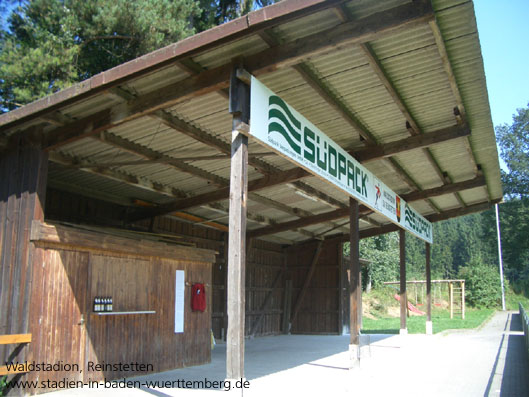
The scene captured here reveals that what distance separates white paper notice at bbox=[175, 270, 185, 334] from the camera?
939 cm

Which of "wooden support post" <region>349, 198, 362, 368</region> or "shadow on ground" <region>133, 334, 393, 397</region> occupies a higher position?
"wooden support post" <region>349, 198, 362, 368</region>

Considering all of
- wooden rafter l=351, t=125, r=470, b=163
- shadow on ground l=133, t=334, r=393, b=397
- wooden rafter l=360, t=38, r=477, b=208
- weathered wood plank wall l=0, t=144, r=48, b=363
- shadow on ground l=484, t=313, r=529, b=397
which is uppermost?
wooden rafter l=360, t=38, r=477, b=208

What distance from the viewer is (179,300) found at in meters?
9.48

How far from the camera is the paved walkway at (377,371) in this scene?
7.35 metres

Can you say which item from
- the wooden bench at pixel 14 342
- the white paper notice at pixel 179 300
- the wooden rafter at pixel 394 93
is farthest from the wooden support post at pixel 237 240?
the white paper notice at pixel 179 300

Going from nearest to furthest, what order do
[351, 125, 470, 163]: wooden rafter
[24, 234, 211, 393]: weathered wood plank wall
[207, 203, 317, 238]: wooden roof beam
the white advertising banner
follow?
the white advertising banner → [24, 234, 211, 393]: weathered wood plank wall → [351, 125, 470, 163]: wooden rafter → [207, 203, 317, 238]: wooden roof beam

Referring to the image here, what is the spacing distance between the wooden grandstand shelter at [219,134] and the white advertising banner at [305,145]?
19 centimetres

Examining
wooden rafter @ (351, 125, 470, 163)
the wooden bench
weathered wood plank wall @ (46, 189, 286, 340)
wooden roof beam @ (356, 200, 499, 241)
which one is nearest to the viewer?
the wooden bench

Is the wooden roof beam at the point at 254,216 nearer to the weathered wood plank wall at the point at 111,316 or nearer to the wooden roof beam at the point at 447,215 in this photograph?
the weathered wood plank wall at the point at 111,316

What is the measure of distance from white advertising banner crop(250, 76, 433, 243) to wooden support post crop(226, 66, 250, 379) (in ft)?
0.65

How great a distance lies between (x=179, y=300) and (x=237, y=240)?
428 cm

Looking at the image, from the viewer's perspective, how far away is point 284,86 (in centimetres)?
729

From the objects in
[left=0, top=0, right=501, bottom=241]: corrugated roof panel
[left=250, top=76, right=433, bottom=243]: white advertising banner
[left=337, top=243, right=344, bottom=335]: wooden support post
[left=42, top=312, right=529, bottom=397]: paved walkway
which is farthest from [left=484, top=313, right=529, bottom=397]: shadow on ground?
[left=337, top=243, right=344, bottom=335]: wooden support post

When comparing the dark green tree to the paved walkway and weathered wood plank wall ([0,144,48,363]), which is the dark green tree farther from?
the paved walkway
